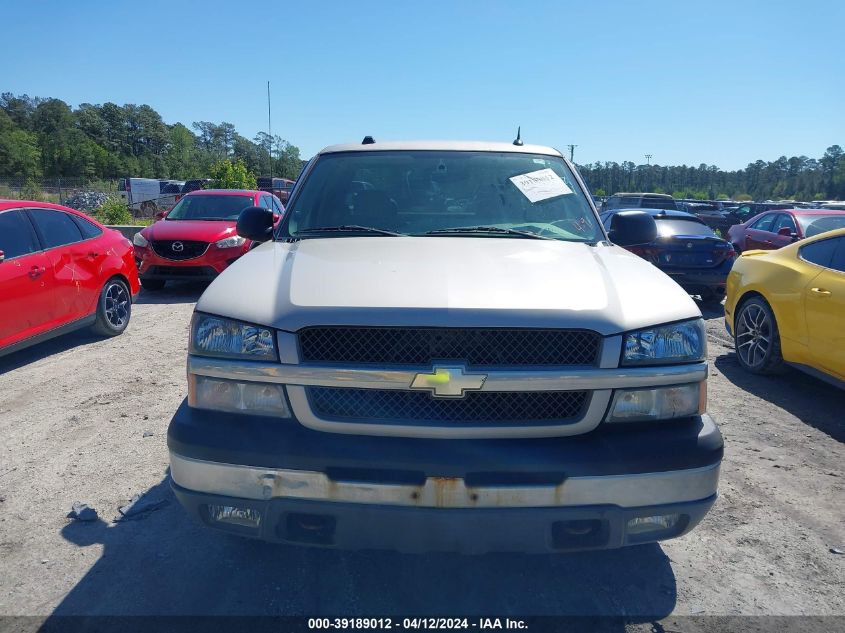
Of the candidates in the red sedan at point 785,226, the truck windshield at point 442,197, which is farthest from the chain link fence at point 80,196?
the truck windshield at point 442,197

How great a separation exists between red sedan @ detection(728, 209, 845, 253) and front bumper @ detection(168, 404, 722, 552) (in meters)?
11.0

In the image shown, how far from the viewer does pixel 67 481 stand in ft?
→ 12.2

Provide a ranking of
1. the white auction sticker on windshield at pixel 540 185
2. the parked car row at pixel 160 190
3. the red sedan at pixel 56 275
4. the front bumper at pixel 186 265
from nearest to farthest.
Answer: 1. the white auction sticker on windshield at pixel 540 185
2. the red sedan at pixel 56 275
3. the front bumper at pixel 186 265
4. the parked car row at pixel 160 190

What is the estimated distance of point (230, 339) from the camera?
2438 mm

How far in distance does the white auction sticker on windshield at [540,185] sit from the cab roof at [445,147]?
259 millimetres

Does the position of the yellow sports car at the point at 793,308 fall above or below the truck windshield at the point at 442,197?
below

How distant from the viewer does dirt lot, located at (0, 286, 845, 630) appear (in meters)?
2.64

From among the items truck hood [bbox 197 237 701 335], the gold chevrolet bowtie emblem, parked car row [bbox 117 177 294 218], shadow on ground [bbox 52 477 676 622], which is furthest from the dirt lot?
parked car row [bbox 117 177 294 218]

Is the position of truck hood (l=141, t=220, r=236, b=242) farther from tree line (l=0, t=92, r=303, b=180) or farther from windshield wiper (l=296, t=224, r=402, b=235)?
tree line (l=0, t=92, r=303, b=180)

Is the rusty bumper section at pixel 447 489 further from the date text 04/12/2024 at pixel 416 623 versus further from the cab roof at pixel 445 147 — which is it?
the cab roof at pixel 445 147

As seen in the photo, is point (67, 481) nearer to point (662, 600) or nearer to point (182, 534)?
point (182, 534)

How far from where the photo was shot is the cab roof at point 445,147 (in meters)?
4.01

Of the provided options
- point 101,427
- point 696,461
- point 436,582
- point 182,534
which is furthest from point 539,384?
point 101,427

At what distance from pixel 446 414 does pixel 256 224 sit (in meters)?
2.09
